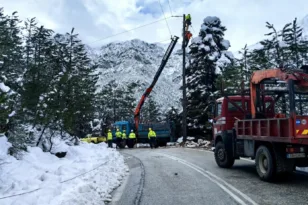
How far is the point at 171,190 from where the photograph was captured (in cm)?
873

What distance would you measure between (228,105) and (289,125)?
4.77 m

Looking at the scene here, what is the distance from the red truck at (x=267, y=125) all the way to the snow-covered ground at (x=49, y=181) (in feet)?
13.7

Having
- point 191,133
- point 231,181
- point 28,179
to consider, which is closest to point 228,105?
Answer: point 231,181

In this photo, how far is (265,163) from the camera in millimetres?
9969

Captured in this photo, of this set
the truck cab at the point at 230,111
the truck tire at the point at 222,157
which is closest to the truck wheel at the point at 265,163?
the truck tire at the point at 222,157

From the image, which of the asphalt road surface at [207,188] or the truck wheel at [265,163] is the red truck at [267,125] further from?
the asphalt road surface at [207,188]

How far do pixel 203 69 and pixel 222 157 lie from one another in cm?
2118

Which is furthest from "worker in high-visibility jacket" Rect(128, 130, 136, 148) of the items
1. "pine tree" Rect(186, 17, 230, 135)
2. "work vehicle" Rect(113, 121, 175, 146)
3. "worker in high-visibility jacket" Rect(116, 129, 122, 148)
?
"pine tree" Rect(186, 17, 230, 135)

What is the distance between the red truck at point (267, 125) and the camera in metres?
8.85

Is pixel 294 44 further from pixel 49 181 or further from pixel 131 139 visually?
pixel 49 181

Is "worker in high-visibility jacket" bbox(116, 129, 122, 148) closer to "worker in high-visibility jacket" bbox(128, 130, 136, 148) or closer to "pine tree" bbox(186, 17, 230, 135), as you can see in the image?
"worker in high-visibility jacket" bbox(128, 130, 136, 148)

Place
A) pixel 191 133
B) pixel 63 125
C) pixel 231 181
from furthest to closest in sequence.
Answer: pixel 191 133, pixel 63 125, pixel 231 181

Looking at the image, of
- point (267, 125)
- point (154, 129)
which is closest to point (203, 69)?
point (154, 129)

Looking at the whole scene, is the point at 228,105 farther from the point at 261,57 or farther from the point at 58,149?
the point at 261,57
